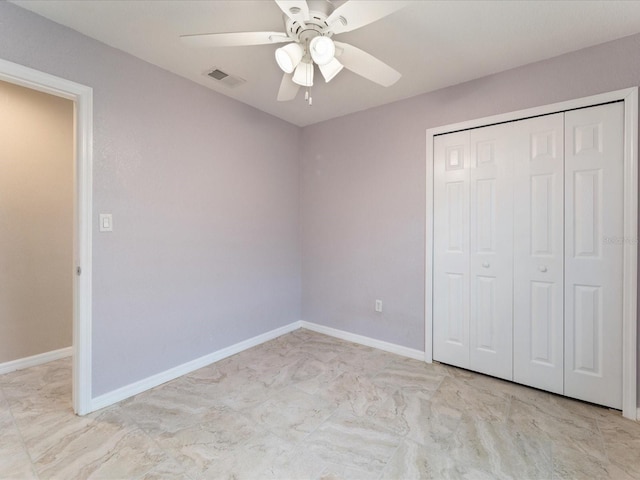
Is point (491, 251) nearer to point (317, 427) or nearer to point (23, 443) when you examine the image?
point (317, 427)

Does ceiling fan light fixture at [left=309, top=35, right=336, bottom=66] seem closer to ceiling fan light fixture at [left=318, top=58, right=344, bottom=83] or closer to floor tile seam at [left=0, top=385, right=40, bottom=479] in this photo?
ceiling fan light fixture at [left=318, top=58, right=344, bottom=83]

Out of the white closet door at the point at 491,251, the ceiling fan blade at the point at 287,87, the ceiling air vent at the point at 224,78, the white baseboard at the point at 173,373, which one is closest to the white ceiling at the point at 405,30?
the ceiling air vent at the point at 224,78

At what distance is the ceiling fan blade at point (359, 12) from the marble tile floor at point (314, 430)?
209 centimetres

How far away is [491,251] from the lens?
2408 millimetres

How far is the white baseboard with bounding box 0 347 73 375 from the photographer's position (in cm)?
246

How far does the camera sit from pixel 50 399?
6.81ft

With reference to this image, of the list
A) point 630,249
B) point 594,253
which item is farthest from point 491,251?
point 630,249

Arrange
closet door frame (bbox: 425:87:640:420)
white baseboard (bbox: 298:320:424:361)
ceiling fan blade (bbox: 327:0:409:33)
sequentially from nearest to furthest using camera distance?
ceiling fan blade (bbox: 327:0:409:33)
closet door frame (bbox: 425:87:640:420)
white baseboard (bbox: 298:320:424:361)

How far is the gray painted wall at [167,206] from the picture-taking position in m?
1.98

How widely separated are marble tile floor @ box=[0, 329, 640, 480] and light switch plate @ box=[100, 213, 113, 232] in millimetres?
1184

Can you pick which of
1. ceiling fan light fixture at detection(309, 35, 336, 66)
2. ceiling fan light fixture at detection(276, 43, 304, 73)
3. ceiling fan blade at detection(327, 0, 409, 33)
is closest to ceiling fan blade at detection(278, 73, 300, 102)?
ceiling fan light fixture at detection(276, 43, 304, 73)

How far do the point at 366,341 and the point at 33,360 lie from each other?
2.98 m

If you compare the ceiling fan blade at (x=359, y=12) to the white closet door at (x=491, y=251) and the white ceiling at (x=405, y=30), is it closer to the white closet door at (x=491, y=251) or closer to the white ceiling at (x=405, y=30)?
the white ceiling at (x=405, y=30)

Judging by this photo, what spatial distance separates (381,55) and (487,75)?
36.3 inches
